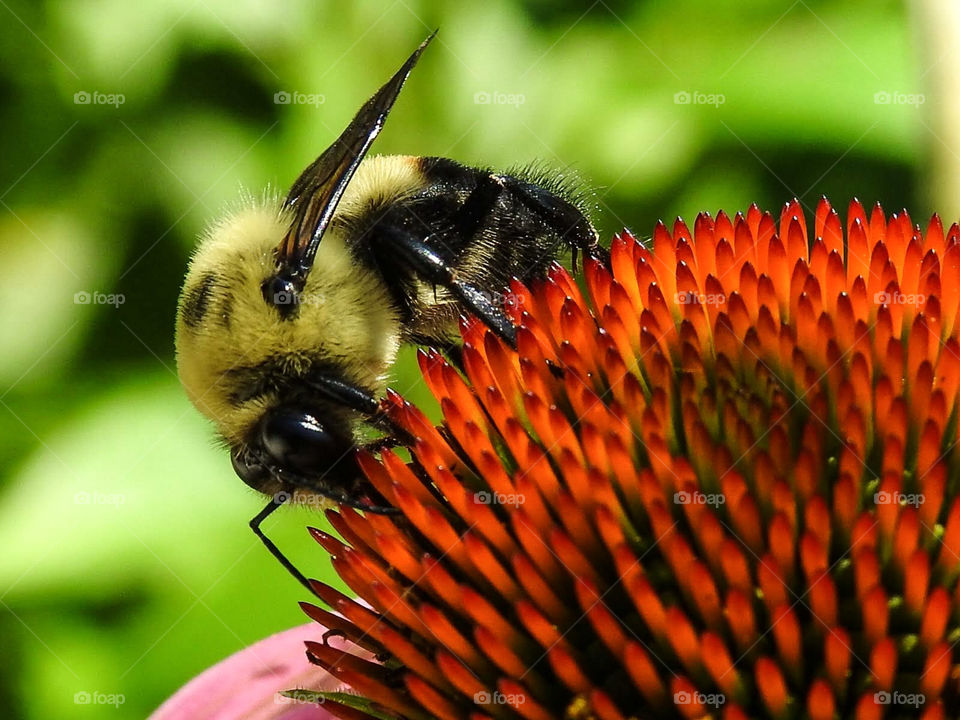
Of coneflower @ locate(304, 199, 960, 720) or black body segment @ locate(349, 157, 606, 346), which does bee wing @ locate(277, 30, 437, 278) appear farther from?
coneflower @ locate(304, 199, 960, 720)

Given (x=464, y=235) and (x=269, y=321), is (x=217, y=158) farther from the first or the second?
(x=269, y=321)

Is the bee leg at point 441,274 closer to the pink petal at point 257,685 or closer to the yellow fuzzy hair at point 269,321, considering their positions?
the yellow fuzzy hair at point 269,321

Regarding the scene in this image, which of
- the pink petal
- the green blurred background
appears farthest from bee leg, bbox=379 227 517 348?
the green blurred background

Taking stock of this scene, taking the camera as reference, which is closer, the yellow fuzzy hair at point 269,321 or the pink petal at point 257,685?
the yellow fuzzy hair at point 269,321

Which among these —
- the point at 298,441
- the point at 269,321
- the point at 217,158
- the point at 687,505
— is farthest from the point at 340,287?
the point at 217,158

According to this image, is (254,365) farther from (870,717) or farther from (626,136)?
(626,136)

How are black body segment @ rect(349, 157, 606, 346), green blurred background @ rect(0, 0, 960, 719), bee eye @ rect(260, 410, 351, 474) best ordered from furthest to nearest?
green blurred background @ rect(0, 0, 960, 719) → black body segment @ rect(349, 157, 606, 346) → bee eye @ rect(260, 410, 351, 474)

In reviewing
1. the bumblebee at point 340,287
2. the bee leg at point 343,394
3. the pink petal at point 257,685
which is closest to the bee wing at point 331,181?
the bumblebee at point 340,287

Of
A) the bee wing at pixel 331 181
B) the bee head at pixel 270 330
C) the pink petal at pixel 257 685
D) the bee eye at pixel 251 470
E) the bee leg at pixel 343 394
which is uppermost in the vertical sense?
the bee wing at pixel 331 181

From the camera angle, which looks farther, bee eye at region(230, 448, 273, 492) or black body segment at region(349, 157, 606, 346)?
black body segment at region(349, 157, 606, 346)
